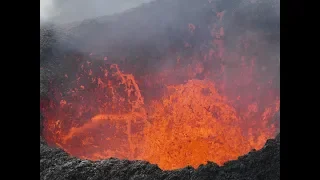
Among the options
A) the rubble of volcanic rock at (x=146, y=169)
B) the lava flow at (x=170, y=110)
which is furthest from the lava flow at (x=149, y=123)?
the rubble of volcanic rock at (x=146, y=169)

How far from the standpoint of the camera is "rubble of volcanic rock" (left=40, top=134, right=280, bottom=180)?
5.25 metres

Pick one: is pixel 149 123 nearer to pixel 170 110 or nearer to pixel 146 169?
pixel 170 110

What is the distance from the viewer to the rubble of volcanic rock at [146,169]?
5246mm

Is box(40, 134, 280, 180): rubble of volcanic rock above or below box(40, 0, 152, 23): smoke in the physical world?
below

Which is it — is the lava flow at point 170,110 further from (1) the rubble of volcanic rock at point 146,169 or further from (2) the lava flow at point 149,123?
(1) the rubble of volcanic rock at point 146,169

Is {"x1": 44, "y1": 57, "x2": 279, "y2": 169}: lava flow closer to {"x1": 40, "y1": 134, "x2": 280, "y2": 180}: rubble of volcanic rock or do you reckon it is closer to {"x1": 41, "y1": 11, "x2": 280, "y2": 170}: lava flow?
{"x1": 41, "y1": 11, "x2": 280, "y2": 170}: lava flow

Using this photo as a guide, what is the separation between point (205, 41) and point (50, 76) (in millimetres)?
3092

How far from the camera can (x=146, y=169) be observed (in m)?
5.31

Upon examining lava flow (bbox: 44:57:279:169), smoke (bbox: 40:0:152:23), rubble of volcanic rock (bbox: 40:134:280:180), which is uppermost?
smoke (bbox: 40:0:152:23)

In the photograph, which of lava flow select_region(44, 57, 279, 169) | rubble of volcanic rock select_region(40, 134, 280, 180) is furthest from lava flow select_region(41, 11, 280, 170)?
rubble of volcanic rock select_region(40, 134, 280, 180)
